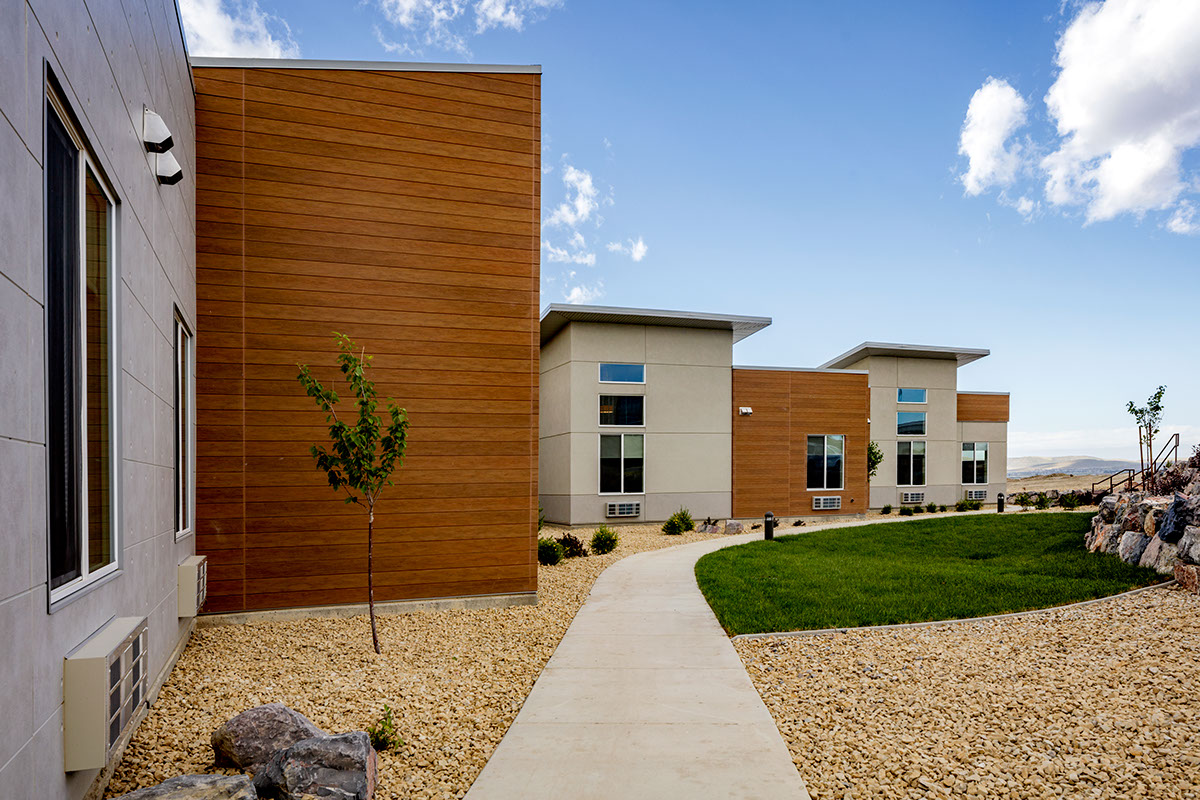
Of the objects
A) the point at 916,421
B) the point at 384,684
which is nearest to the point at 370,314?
the point at 384,684

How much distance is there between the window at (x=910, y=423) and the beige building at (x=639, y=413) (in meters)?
9.01

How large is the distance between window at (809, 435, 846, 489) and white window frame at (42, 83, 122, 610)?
18.8 meters

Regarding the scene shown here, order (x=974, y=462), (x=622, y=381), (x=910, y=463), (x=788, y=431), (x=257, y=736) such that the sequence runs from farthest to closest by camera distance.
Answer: (x=974, y=462) < (x=910, y=463) < (x=788, y=431) < (x=622, y=381) < (x=257, y=736)

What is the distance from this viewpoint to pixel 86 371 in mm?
3334

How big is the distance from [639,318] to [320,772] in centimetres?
1525

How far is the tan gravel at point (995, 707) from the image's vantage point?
3.61 m

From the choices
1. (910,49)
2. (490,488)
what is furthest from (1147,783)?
(910,49)

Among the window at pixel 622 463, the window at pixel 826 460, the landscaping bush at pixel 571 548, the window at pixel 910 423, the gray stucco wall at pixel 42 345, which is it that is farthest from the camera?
the window at pixel 910 423

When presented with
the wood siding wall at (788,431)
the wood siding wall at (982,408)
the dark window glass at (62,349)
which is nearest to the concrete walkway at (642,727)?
the dark window glass at (62,349)

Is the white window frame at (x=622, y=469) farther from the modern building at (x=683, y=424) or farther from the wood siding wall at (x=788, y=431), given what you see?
the wood siding wall at (x=788, y=431)

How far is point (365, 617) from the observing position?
24.2 feet

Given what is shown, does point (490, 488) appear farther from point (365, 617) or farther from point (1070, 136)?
point (1070, 136)

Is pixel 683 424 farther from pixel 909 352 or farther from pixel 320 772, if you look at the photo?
pixel 320 772

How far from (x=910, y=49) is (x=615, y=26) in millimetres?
5638
